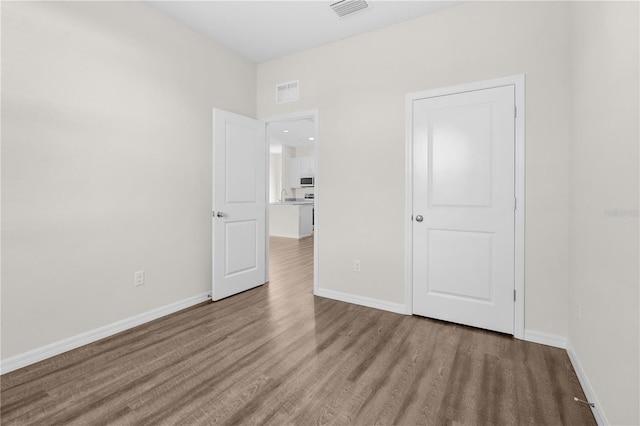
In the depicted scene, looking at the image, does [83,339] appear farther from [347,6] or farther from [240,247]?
[347,6]

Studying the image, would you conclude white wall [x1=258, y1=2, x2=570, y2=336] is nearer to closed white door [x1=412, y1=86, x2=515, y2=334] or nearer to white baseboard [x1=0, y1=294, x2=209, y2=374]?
closed white door [x1=412, y1=86, x2=515, y2=334]

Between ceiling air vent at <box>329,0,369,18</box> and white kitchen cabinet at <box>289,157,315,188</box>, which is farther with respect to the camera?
white kitchen cabinet at <box>289,157,315,188</box>

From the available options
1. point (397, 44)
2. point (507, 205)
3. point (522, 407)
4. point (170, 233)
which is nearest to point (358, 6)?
point (397, 44)

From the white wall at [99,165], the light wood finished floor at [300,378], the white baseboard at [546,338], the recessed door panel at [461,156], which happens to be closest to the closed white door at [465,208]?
the recessed door panel at [461,156]

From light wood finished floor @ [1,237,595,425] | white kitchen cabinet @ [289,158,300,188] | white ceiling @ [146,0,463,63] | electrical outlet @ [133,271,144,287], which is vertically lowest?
light wood finished floor @ [1,237,595,425]

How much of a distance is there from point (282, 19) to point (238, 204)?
1.97 meters

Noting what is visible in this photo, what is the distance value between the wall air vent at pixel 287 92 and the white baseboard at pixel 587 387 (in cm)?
345

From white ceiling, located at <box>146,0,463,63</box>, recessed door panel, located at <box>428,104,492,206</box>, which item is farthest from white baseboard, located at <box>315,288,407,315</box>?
white ceiling, located at <box>146,0,463,63</box>

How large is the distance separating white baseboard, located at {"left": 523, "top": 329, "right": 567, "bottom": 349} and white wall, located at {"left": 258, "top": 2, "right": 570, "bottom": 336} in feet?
0.12

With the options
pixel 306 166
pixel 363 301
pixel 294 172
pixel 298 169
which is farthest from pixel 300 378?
pixel 294 172

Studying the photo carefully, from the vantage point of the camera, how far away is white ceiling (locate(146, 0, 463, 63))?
8.95ft

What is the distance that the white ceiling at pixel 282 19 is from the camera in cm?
273

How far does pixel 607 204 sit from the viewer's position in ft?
4.96

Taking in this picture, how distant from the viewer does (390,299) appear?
3061 millimetres
